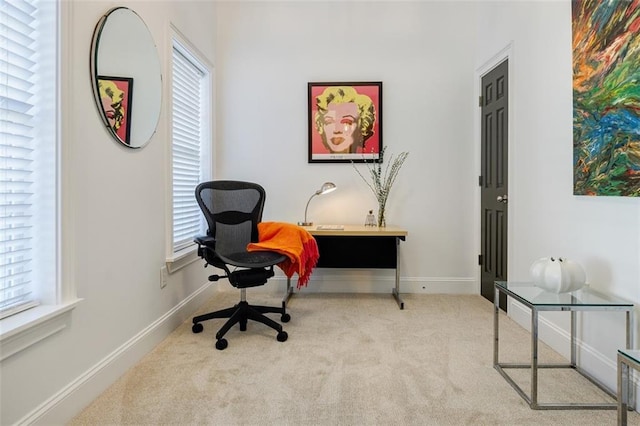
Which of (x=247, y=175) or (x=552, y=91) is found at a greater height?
(x=552, y=91)

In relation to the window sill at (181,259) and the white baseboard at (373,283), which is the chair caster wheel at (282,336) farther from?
the white baseboard at (373,283)

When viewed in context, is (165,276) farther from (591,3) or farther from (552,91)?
(591,3)

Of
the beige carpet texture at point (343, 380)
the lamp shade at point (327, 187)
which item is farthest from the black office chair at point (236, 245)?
the lamp shade at point (327, 187)

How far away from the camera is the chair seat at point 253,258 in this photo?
2281 mm

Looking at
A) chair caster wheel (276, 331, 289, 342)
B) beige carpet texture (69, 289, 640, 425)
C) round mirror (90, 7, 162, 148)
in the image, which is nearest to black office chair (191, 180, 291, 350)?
chair caster wheel (276, 331, 289, 342)

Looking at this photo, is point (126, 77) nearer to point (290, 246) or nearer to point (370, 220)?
point (290, 246)

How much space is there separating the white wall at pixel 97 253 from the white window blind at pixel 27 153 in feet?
0.19

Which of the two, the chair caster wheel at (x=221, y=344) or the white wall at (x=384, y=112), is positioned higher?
the white wall at (x=384, y=112)

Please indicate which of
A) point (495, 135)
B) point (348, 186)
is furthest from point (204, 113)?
point (495, 135)

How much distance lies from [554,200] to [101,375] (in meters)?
2.69

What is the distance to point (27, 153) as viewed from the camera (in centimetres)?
141

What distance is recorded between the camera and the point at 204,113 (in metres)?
3.31

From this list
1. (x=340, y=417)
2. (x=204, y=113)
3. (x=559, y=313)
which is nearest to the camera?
(x=340, y=417)

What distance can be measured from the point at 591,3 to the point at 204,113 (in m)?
2.91
